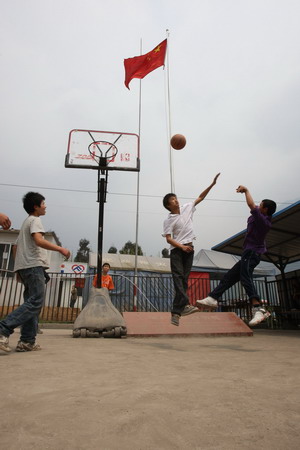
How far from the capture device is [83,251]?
8419 centimetres

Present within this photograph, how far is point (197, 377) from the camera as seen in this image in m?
2.09

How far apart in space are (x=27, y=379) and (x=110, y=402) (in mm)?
775

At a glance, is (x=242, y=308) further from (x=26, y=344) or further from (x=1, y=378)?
(x=1, y=378)

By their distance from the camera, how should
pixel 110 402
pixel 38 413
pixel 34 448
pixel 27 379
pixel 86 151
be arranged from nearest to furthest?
pixel 34 448 → pixel 38 413 → pixel 110 402 → pixel 27 379 → pixel 86 151

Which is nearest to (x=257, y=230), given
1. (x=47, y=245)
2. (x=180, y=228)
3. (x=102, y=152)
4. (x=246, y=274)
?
(x=246, y=274)

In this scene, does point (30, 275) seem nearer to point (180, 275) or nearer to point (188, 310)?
point (180, 275)

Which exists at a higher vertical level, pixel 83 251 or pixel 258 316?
pixel 83 251

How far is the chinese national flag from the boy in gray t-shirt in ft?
39.5

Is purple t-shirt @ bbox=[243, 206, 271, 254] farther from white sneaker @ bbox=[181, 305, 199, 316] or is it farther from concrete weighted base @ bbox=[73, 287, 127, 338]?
concrete weighted base @ bbox=[73, 287, 127, 338]

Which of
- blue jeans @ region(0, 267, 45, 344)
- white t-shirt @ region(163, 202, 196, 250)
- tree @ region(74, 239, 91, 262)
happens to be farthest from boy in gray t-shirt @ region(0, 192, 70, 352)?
tree @ region(74, 239, 91, 262)

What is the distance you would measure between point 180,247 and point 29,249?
2021 millimetres

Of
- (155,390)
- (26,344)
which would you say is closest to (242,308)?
(26,344)

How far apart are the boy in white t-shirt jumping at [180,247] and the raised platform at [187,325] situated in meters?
1.65

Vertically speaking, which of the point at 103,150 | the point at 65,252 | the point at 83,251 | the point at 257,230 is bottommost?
the point at 65,252
